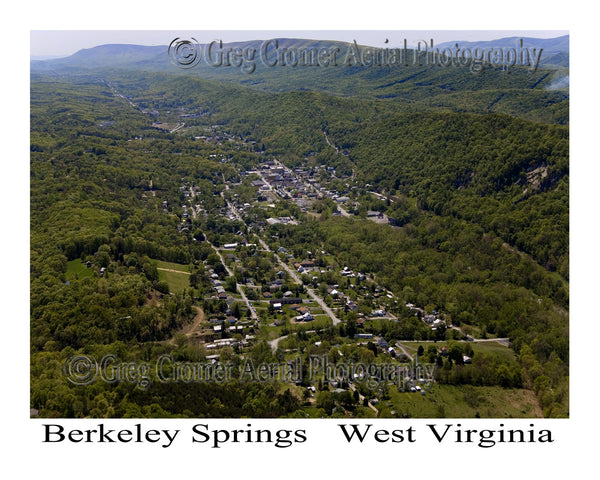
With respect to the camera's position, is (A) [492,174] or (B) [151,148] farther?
(B) [151,148]

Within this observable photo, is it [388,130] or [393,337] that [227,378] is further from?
[388,130]

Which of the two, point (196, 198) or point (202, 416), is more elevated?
point (196, 198)

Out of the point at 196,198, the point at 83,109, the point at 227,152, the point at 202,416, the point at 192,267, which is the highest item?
the point at 83,109

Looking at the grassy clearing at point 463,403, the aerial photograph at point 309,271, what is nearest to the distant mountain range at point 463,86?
the aerial photograph at point 309,271

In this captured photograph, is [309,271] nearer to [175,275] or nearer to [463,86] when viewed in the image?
[175,275]

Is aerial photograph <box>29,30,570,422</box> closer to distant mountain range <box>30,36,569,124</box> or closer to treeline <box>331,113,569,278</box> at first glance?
treeline <box>331,113,569,278</box>

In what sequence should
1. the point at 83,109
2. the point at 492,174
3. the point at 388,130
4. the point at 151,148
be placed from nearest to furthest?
the point at 492,174 → the point at 388,130 → the point at 151,148 → the point at 83,109
